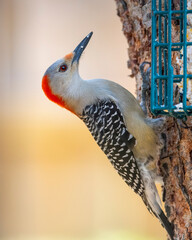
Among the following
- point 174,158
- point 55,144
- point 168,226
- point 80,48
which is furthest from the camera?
point 55,144

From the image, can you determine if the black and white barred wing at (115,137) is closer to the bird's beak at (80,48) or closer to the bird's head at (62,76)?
the bird's head at (62,76)

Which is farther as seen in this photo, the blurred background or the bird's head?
the blurred background

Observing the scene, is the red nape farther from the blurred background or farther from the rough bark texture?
the blurred background

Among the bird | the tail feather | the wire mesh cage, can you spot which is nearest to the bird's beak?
the bird

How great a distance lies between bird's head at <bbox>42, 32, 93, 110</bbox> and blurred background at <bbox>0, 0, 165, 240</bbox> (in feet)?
9.01

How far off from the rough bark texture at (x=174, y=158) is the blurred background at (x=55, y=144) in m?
2.67

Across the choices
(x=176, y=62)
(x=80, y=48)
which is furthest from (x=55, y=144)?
(x=176, y=62)

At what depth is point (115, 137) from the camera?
4082 mm

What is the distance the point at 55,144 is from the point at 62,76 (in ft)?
10.2

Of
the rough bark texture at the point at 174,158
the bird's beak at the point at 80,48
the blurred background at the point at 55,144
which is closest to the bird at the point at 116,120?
the bird's beak at the point at 80,48

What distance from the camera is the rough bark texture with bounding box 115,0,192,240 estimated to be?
3.75 metres

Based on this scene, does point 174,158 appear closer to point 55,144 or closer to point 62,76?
point 62,76

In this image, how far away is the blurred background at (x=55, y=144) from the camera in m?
7.06

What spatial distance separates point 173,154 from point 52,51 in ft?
13.4
